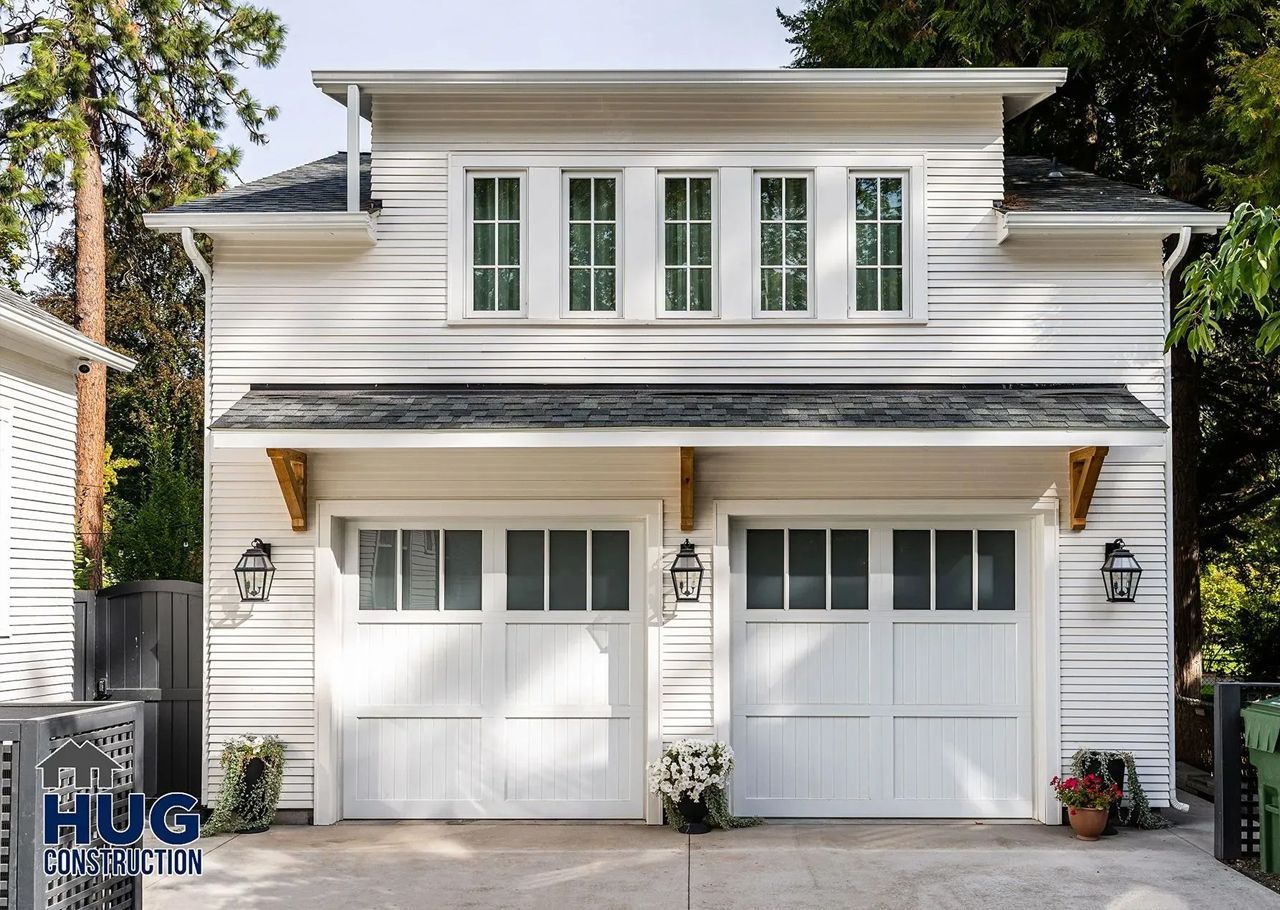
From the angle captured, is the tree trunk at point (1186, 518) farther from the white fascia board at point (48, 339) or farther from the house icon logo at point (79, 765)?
the house icon logo at point (79, 765)

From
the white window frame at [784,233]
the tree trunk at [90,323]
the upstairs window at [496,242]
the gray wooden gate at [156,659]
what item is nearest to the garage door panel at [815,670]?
the white window frame at [784,233]

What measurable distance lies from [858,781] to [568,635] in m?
2.28

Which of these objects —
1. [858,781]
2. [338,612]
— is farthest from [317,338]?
[858,781]

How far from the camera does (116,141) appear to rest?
1614 centimetres

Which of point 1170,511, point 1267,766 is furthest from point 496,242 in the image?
point 1267,766

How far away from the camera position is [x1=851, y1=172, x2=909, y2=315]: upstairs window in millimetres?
8570

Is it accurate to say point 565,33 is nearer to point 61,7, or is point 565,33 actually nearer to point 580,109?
point 61,7

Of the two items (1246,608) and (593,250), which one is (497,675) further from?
(1246,608)

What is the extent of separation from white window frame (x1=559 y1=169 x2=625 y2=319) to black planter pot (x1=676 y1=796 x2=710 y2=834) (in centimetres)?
336

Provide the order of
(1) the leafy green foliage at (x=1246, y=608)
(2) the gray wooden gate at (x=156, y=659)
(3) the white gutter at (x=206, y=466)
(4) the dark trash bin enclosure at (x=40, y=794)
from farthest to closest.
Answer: (1) the leafy green foliage at (x=1246, y=608)
(2) the gray wooden gate at (x=156, y=659)
(3) the white gutter at (x=206, y=466)
(4) the dark trash bin enclosure at (x=40, y=794)

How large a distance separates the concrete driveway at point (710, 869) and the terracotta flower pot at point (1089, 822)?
0.28 feet

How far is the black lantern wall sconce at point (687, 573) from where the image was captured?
821cm

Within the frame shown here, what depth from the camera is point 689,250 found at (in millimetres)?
8609

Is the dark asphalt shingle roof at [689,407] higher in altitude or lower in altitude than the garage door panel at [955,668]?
higher
